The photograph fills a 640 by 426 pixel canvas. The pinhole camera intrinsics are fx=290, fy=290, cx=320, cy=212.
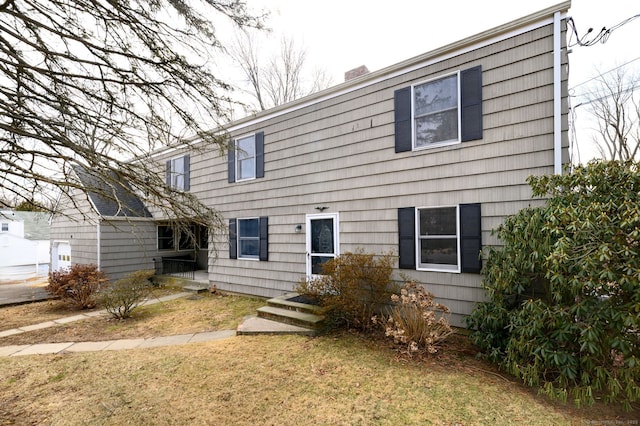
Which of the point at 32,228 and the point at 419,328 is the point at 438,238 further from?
the point at 32,228

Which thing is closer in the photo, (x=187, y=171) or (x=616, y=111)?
(x=187, y=171)

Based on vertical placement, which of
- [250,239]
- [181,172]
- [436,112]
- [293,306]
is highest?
[436,112]

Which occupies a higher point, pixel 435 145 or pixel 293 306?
pixel 435 145

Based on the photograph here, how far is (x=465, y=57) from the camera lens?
5199mm

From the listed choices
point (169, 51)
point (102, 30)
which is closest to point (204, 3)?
point (169, 51)

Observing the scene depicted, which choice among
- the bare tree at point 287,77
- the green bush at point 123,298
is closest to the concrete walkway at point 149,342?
the green bush at point 123,298

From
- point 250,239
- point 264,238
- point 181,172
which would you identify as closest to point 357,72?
point 264,238

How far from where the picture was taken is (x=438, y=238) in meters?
5.47

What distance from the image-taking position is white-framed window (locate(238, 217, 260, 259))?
28.2 feet

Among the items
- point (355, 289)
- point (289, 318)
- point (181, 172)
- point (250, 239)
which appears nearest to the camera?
point (355, 289)

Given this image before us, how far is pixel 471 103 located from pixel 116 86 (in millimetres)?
5440

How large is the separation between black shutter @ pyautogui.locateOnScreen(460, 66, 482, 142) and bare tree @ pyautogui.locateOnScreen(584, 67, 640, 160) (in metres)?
12.8

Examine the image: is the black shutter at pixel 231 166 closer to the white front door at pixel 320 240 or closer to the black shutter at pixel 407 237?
the white front door at pixel 320 240

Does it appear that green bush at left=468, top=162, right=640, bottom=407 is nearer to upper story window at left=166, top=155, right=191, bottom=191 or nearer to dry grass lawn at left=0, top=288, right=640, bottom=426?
dry grass lawn at left=0, top=288, right=640, bottom=426
